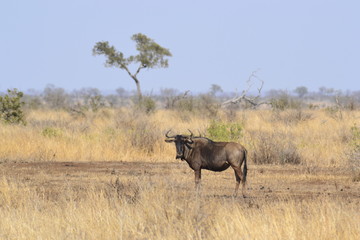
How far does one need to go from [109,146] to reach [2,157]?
2.97m

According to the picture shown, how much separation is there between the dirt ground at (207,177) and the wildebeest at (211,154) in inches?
16.0

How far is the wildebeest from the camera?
12.3m

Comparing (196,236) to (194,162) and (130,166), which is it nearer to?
(194,162)

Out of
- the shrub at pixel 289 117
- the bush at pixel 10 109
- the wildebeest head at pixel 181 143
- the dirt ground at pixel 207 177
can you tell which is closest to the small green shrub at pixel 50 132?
the dirt ground at pixel 207 177

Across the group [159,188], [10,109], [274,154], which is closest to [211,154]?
[159,188]

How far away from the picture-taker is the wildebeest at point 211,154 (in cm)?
1228

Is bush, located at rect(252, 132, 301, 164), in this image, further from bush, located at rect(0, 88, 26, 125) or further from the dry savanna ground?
bush, located at rect(0, 88, 26, 125)

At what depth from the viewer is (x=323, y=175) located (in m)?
15.5

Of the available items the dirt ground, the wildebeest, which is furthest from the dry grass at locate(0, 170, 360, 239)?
the wildebeest

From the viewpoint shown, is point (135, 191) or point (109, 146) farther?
point (109, 146)


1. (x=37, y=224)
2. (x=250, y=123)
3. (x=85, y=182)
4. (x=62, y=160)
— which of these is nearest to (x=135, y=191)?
(x=37, y=224)

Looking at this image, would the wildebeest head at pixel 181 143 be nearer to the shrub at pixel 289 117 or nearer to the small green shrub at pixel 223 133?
the small green shrub at pixel 223 133

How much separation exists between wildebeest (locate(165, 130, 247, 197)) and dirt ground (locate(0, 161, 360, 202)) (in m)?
0.41

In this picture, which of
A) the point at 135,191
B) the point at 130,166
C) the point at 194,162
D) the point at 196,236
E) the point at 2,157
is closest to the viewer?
the point at 196,236
